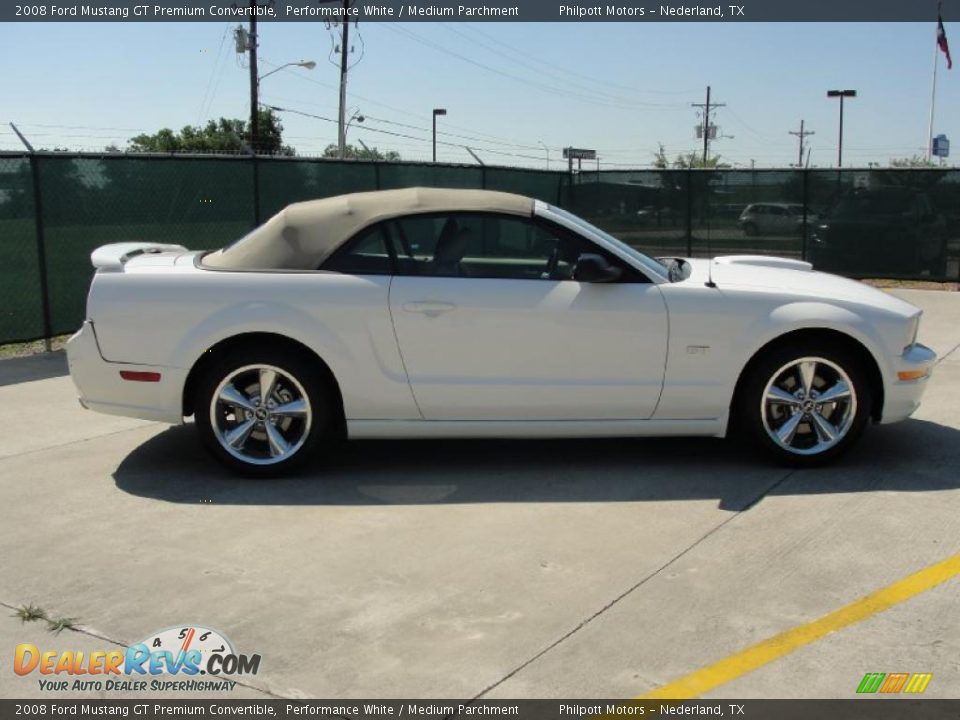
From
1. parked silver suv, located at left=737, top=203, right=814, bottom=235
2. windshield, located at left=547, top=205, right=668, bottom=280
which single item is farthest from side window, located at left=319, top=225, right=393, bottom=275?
parked silver suv, located at left=737, top=203, right=814, bottom=235

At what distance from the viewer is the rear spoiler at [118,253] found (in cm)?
582

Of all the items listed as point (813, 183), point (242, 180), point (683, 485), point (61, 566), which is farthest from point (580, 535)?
point (813, 183)

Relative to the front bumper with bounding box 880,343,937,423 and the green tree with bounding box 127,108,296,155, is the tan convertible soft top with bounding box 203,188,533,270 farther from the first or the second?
the green tree with bounding box 127,108,296,155

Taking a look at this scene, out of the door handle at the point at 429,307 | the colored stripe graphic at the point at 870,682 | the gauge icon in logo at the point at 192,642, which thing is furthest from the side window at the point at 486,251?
the colored stripe graphic at the point at 870,682

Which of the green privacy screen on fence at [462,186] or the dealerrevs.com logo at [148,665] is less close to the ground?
the green privacy screen on fence at [462,186]

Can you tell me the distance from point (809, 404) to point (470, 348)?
1.95m

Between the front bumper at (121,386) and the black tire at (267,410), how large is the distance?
144mm

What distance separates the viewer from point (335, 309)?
5.54 metres

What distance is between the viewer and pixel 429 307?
218 inches

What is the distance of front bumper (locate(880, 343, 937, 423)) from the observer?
5.68 meters

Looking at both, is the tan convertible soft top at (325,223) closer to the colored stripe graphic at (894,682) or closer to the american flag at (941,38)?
the colored stripe graphic at (894,682)

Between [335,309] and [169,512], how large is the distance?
4.52ft

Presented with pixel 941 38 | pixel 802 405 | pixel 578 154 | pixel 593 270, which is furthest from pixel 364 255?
pixel 941 38
